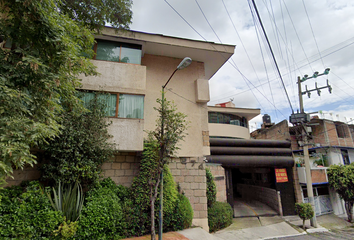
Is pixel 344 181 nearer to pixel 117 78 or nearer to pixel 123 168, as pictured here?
pixel 123 168

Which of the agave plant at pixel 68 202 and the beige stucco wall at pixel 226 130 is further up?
the beige stucco wall at pixel 226 130

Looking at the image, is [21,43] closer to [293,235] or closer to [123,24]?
[123,24]

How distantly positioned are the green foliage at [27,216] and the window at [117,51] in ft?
18.9

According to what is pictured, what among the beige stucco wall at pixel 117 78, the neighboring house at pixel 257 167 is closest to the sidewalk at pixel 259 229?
the neighboring house at pixel 257 167

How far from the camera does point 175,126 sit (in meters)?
6.65

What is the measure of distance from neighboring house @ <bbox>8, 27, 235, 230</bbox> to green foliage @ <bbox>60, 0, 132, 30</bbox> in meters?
0.58

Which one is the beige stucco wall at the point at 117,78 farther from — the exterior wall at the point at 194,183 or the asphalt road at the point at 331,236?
the asphalt road at the point at 331,236

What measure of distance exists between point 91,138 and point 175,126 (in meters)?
2.97

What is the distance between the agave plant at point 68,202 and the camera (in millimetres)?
6086

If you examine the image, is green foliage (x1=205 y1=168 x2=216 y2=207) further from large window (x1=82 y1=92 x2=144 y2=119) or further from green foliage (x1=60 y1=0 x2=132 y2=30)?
green foliage (x1=60 y1=0 x2=132 y2=30)

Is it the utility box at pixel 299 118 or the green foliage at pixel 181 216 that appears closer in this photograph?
the green foliage at pixel 181 216

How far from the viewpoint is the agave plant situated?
609cm

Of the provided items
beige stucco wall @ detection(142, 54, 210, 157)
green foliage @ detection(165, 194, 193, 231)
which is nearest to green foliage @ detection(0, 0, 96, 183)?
beige stucco wall @ detection(142, 54, 210, 157)

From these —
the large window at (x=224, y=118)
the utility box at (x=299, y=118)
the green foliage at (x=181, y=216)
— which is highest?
the large window at (x=224, y=118)
